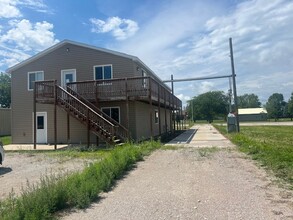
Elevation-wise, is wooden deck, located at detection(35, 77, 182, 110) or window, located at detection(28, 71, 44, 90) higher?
window, located at detection(28, 71, 44, 90)

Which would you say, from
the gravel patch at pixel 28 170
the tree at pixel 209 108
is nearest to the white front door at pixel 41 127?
the gravel patch at pixel 28 170

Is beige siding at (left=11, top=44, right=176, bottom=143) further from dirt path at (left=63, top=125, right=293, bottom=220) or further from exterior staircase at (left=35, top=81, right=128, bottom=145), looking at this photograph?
dirt path at (left=63, top=125, right=293, bottom=220)

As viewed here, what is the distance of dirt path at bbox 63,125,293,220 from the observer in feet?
15.6

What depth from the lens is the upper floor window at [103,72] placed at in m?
18.7

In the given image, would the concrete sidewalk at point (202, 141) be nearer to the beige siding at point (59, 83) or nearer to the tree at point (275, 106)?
the beige siding at point (59, 83)

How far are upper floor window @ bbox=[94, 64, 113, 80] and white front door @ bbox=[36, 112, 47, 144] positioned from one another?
4659 millimetres

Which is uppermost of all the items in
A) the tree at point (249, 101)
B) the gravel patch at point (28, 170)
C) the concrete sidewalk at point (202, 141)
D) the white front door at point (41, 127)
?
the tree at point (249, 101)

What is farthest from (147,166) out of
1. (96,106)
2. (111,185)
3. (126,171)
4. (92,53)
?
(92,53)

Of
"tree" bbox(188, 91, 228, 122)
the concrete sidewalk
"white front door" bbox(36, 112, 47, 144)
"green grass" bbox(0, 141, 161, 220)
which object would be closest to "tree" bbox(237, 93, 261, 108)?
"tree" bbox(188, 91, 228, 122)

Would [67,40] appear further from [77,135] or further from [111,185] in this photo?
[111,185]

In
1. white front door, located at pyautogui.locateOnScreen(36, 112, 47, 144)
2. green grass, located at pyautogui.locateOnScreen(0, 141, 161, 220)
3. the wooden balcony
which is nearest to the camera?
green grass, located at pyautogui.locateOnScreen(0, 141, 161, 220)

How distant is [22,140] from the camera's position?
20.1 meters

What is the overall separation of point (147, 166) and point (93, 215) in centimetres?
460

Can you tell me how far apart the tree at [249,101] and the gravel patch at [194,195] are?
139985 millimetres
